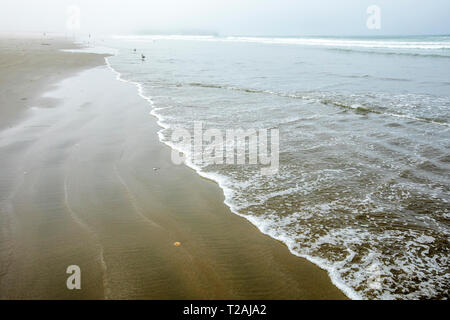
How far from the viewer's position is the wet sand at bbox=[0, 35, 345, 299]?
109 inches

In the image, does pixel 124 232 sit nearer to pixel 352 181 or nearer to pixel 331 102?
pixel 352 181

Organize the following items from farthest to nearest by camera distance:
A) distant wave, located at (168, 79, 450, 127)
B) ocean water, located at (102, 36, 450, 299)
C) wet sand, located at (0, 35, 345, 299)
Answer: distant wave, located at (168, 79, 450, 127) → ocean water, located at (102, 36, 450, 299) → wet sand, located at (0, 35, 345, 299)

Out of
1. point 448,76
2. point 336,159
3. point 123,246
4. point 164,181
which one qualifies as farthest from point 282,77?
point 123,246

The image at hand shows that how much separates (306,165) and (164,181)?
2.35m

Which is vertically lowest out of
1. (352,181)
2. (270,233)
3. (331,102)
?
(270,233)

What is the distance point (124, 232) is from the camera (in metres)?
3.51

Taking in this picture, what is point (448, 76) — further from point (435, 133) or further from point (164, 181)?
point (164, 181)

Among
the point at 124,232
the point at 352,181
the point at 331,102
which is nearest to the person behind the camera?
the point at 124,232

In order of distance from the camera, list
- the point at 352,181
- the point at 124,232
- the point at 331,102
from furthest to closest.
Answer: the point at 331,102 < the point at 352,181 < the point at 124,232

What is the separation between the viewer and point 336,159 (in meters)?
5.64

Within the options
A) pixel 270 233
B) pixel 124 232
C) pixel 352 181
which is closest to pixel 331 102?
pixel 352 181

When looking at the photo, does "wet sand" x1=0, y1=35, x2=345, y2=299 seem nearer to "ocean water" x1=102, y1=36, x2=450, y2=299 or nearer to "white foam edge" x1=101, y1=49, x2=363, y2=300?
"white foam edge" x1=101, y1=49, x2=363, y2=300

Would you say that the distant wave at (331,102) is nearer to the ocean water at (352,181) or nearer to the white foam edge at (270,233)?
the ocean water at (352,181)

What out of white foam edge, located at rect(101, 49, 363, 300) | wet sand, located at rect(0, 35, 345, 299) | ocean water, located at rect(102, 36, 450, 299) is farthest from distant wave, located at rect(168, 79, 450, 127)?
wet sand, located at rect(0, 35, 345, 299)
